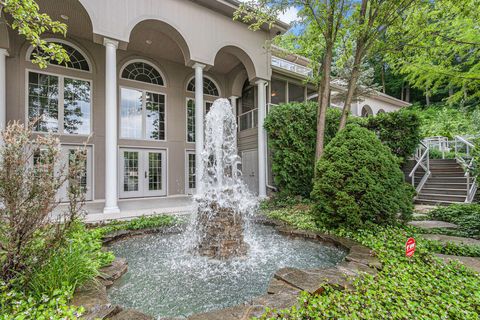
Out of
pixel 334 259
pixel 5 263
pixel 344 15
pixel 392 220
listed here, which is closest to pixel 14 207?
pixel 5 263

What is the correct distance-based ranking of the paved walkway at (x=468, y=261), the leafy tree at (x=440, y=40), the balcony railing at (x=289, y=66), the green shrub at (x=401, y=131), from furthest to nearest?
the balcony railing at (x=289, y=66), the green shrub at (x=401, y=131), the leafy tree at (x=440, y=40), the paved walkway at (x=468, y=261)

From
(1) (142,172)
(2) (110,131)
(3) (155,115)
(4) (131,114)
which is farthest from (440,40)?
(1) (142,172)

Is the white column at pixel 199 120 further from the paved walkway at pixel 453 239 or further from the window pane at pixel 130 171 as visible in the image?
the paved walkway at pixel 453 239

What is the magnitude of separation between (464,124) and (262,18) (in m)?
14.8

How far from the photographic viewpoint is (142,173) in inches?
377

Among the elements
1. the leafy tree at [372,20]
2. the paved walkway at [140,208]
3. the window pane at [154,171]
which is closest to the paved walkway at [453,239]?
the leafy tree at [372,20]

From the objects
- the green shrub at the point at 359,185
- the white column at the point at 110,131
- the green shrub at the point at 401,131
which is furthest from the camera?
the green shrub at the point at 401,131

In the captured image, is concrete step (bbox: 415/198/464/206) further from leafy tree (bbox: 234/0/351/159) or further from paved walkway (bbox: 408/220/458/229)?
leafy tree (bbox: 234/0/351/159)

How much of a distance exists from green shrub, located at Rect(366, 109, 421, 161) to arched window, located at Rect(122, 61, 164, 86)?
9300 mm

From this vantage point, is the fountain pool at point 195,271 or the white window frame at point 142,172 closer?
the fountain pool at point 195,271

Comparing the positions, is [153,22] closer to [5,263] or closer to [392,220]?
[5,263]

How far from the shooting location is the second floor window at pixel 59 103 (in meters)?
7.88

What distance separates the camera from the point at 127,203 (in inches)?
344

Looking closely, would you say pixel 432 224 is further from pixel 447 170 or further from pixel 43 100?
pixel 43 100
